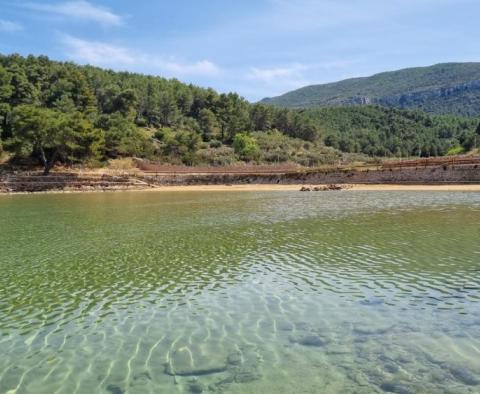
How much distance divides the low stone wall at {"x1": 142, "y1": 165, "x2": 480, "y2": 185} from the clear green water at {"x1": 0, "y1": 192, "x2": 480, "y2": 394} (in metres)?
39.0

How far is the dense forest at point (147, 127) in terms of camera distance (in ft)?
247

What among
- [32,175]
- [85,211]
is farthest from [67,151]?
[85,211]

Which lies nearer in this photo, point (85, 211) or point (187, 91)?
point (85, 211)

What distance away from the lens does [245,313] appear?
35.4ft

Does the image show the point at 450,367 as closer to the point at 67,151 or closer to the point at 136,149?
the point at 67,151

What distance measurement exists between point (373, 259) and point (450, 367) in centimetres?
862

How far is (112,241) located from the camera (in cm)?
2178

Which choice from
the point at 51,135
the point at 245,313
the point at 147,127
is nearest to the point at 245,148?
the point at 147,127

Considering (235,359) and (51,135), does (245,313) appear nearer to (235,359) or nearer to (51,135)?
(235,359)

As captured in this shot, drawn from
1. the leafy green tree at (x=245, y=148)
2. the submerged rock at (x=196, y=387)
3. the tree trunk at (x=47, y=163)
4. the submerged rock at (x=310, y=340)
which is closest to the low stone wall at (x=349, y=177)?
the tree trunk at (x=47, y=163)

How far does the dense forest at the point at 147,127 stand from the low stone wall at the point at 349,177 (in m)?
15.3

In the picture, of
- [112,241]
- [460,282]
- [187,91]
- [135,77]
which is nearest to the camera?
[460,282]

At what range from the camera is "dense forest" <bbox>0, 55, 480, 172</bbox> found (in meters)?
75.2

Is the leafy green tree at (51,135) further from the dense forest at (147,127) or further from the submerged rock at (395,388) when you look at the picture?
the submerged rock at (395,388)
